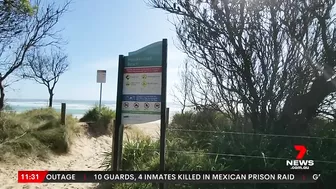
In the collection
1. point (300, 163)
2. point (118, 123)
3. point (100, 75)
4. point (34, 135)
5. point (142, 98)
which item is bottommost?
point (34, 135)

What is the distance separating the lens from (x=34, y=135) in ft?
25.5

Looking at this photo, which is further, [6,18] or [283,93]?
[6,18]

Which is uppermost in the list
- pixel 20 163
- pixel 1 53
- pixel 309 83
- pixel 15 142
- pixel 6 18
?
pixel 6 18

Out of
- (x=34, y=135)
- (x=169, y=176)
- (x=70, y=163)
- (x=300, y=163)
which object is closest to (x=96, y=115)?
(x=34, y=135)

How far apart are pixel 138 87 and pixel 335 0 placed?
12.0ft

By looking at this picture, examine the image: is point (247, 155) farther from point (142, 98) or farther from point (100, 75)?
point (100, 75)

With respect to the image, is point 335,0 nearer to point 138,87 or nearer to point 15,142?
point 138,87

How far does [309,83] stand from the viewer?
5023mm

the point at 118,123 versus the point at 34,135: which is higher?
the point at 118,123

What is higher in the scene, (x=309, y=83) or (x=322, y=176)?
(x=309, y=83)

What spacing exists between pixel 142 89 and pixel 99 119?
8276 mm

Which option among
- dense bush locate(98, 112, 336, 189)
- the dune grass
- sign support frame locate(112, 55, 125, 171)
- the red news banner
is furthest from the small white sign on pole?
the red news banner

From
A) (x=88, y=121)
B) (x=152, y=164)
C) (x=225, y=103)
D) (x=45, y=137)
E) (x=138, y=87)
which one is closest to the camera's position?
(x=138, y=87)

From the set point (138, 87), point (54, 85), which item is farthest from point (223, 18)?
point (54, 85)
